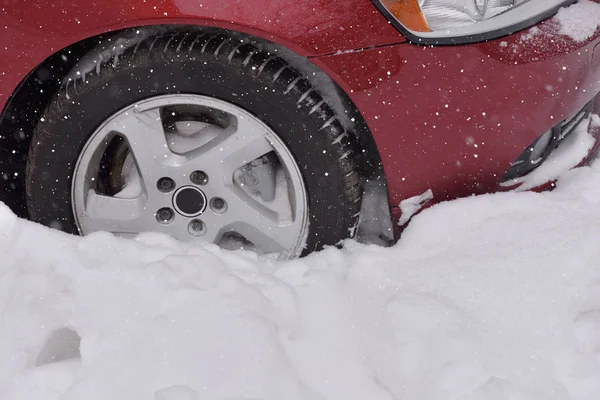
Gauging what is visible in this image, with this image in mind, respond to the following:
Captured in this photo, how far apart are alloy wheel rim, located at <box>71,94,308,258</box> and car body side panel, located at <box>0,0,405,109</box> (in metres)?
0.26

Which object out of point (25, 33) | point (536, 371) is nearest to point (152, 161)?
point (25, 33)

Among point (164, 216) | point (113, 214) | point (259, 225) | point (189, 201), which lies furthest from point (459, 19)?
point (113, 214)

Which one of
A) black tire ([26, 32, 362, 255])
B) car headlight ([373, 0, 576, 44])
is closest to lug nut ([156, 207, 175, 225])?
black tire ([26, 32, 362, 255])

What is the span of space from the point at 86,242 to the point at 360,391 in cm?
94

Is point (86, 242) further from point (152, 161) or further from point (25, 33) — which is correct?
point (25, 33)

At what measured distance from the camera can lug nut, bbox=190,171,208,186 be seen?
1.92m

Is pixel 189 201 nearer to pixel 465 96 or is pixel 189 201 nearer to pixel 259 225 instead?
pixel 259 225

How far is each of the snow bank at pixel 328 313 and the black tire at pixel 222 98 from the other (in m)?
0.21

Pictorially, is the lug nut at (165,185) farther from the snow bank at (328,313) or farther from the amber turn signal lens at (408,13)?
the amber turn signal lens at (408,13)

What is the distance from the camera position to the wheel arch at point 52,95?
1804 mm

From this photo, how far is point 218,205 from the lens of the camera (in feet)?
6.44

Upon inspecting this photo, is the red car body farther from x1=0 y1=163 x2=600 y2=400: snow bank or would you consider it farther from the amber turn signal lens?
x1=0 y1=163 x2=600 y2=400: snow bank

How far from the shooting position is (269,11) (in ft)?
5.35

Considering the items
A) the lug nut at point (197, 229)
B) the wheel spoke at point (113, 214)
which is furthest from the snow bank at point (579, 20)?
the wheel spoke at point (113, 214)
